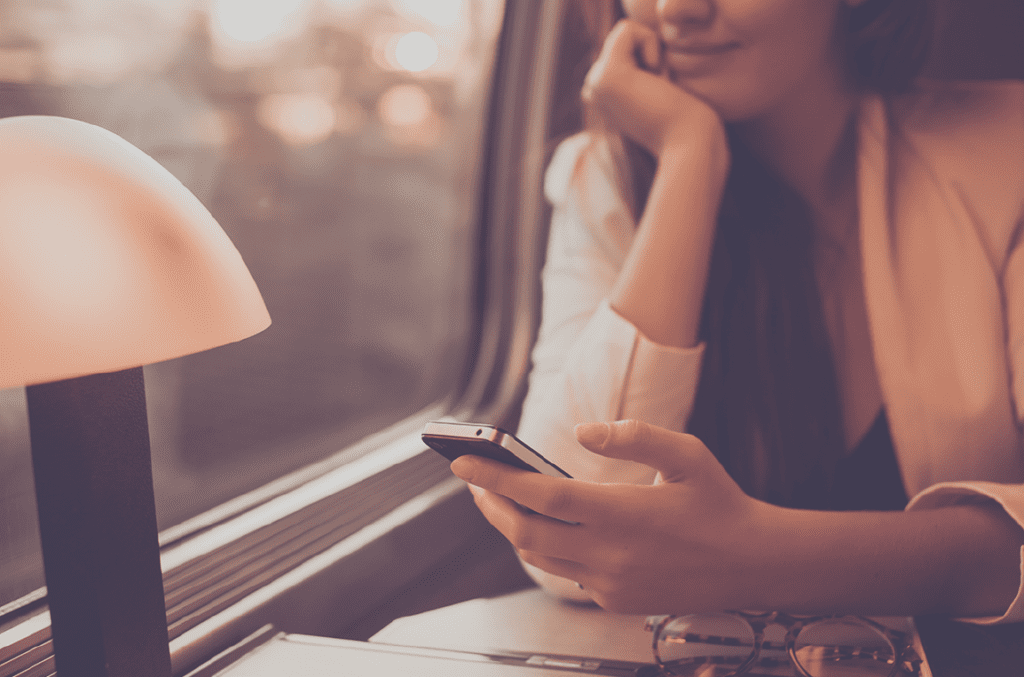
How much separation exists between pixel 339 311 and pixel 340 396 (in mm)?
169

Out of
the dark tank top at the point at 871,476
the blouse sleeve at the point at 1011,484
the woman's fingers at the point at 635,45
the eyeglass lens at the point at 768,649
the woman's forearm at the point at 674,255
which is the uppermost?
the woman's fingers at the point at 635,45

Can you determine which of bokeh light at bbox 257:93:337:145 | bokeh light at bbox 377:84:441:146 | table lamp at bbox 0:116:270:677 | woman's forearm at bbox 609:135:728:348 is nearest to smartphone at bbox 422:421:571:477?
table lamp at bbox 0:116:270:677

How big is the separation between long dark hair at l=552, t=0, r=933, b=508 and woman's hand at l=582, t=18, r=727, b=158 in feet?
0.26

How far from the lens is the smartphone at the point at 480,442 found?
1.72 feet

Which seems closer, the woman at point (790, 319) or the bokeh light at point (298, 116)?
the woman at point (790, 319)

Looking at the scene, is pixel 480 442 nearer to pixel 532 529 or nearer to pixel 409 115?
pixel 532 529

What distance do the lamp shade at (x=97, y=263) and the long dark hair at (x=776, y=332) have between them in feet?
2.31

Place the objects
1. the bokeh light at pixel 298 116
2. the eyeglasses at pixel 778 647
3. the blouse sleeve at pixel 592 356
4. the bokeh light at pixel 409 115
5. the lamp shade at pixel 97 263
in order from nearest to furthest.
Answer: the lamp shade at pixel 97 263
the eyeglasses at pixel 778 647
the blouse sleeve at pixel 592 356
the bokeh light at pixel 298 116
the bokeh light at pixel 409 115

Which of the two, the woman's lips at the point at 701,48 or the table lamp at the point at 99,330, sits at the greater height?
the woman's lips at the point at 701,48

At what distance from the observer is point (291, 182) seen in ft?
4.12

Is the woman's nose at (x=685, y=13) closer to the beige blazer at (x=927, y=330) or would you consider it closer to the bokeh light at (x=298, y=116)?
the beige blazer at (x=927, y=330)

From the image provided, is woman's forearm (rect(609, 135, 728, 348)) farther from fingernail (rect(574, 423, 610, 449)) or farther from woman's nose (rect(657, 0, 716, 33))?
fingernail (rect(574, 423, 610, 449))

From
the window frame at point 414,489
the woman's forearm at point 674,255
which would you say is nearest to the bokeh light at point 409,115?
the window frame at point 414,489

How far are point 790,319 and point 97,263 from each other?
2.81 feet
